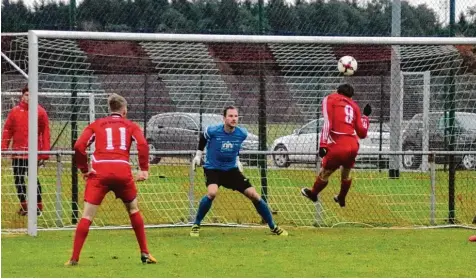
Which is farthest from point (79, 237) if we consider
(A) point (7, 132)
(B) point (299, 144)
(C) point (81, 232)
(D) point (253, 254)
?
(B) point (299, 144)

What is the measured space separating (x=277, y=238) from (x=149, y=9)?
457 centimetres

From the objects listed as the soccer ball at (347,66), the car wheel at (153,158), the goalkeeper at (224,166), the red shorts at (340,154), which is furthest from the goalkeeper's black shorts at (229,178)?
the car wheel at (153,158)

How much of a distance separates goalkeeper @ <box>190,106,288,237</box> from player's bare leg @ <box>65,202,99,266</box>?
354cm

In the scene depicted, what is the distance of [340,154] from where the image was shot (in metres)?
14.8

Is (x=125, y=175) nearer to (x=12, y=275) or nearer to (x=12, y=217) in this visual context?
(x=12, y=275)

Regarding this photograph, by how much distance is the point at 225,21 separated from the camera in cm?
1778

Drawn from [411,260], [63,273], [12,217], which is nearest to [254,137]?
[12,217]

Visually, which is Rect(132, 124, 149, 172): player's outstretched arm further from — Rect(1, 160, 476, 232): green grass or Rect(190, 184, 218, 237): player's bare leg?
Rect(1, 160, 476, 232): green grass

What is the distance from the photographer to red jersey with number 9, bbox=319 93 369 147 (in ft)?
48.3

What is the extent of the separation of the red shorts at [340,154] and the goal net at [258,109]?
170cm

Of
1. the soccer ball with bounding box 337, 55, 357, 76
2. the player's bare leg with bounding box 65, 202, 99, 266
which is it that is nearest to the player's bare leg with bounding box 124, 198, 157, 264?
the player's bare leg with bounding box 65, 202, 99, 266

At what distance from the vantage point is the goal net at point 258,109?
16.4 meters

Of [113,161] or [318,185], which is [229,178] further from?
[113,161]

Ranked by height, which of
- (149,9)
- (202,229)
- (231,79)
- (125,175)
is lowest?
(202,229)
